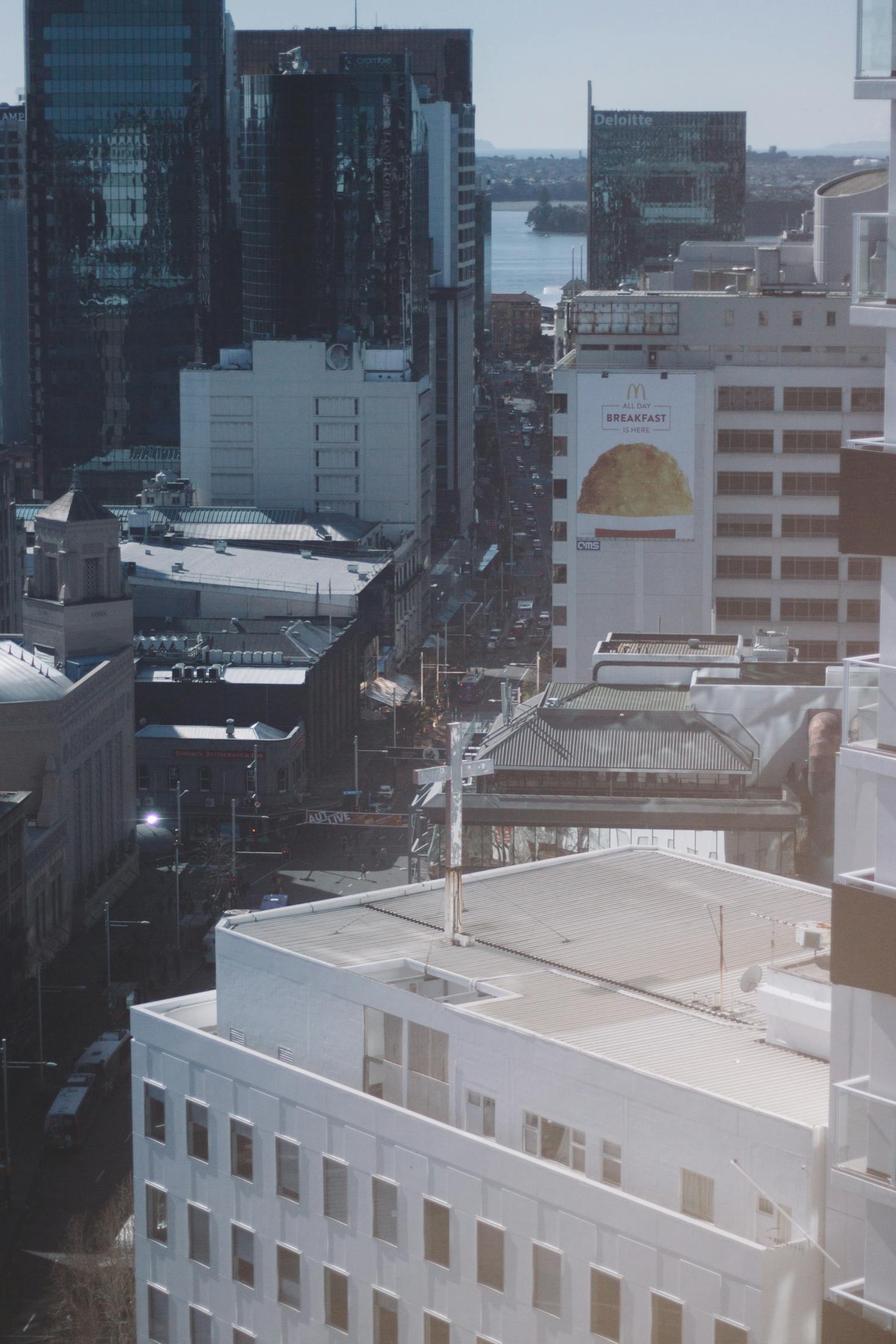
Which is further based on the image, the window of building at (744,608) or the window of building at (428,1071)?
the window of building at (744,608)

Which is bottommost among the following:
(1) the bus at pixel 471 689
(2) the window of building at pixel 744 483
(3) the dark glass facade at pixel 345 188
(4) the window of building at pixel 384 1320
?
(1) the bus at pixel 471 689

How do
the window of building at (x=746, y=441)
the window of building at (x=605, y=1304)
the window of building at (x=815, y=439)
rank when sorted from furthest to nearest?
the window of building at (x=746, y=441) → the window of building at (x=815, y=439) → the window of building at (x=605, y=1304)

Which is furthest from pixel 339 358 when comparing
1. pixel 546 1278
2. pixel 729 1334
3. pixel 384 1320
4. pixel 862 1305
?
pixel 862 1305

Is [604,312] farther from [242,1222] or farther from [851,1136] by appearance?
[851,1136]

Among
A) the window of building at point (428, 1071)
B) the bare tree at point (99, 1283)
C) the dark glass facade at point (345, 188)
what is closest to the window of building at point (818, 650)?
the bare tree at point (99, 1283)

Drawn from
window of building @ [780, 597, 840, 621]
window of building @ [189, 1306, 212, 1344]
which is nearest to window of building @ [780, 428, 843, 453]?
window of building @ [780, 597, 840, 621]

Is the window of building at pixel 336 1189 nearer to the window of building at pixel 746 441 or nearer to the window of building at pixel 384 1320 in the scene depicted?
the window of building at pixel 384 1320

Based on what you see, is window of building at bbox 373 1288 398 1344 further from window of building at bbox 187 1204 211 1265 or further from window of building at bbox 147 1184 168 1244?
window of building at bbox 147 1184 168 1244
